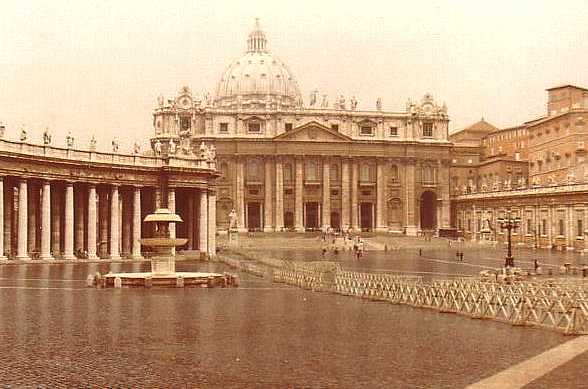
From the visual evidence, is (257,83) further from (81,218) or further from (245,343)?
(245,343)

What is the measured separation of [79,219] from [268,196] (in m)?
60.7

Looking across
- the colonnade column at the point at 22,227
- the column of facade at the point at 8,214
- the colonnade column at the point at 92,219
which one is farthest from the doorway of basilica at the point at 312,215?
the colonnade column at the point at 22,227

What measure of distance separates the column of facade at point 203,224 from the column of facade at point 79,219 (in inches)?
371

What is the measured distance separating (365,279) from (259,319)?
10.2 m


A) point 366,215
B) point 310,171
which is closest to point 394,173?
point 366,215

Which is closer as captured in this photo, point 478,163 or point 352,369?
point 352,369

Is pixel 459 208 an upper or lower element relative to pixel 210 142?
lower

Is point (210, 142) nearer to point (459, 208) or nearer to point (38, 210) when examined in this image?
point (459, 208)

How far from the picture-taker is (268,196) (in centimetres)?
12912

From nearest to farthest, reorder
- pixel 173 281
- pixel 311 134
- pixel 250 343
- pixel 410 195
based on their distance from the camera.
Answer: pixel 250 343, pixel 173 281, pixel 311 134, pixel 410 195

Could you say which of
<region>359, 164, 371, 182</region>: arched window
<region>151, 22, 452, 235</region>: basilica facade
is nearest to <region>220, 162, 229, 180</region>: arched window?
<region>151, 22, 452, 235</region>: basilica facade

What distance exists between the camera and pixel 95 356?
1959cm

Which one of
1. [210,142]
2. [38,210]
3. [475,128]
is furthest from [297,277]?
[475,128]

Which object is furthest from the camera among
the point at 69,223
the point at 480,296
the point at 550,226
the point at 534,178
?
the point at 534,178
